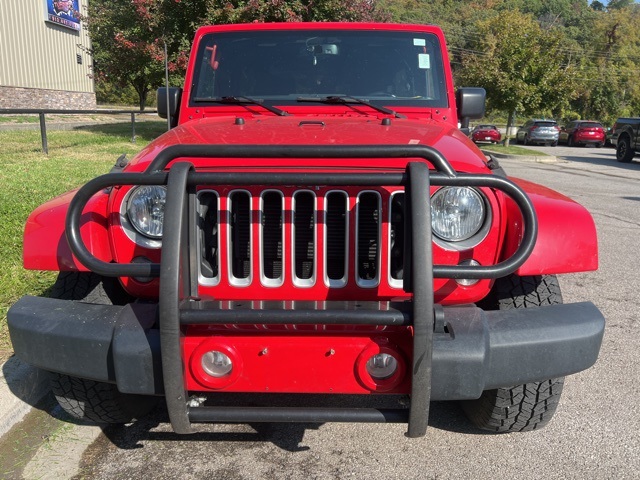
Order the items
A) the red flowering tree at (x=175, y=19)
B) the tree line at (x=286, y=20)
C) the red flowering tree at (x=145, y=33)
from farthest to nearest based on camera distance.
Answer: the red flowering tree at (x=145, y=33) < the tree line at (x=286, y=20) < the red flowering tree at (x=175, y=19)

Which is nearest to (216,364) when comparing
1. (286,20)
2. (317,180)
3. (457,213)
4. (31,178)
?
(317,180)

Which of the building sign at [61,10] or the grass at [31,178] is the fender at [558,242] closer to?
the grass at [31,178]

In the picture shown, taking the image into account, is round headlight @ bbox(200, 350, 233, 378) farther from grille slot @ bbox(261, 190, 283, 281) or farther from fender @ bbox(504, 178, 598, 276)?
fender @ bbox(504, 178, 598, 276)

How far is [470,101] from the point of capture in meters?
3.85

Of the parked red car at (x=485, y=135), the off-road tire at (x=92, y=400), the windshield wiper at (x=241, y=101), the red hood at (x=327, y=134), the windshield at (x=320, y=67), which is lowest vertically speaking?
the parked red car at (x=485, y=135)

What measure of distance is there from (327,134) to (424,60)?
1440mm

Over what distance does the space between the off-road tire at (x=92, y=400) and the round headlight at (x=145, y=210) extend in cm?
80

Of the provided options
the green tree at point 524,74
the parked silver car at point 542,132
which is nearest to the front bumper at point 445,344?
the green tree at point 524,74

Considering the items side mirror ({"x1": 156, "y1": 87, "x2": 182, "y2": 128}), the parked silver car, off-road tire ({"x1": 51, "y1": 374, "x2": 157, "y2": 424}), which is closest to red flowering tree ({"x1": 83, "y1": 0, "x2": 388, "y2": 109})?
side mirror ({"x1": 156, "y1": 87, "x2": 182, "y2": 128})

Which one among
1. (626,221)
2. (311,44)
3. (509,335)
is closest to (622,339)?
(509,335)

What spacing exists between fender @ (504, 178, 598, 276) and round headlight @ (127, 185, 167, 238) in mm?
1339

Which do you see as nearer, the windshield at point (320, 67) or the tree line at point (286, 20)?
the windshield at point (320, 67)

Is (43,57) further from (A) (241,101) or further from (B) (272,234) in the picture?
(B) (272,234)

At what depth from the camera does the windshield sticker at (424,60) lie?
383 centimetres
